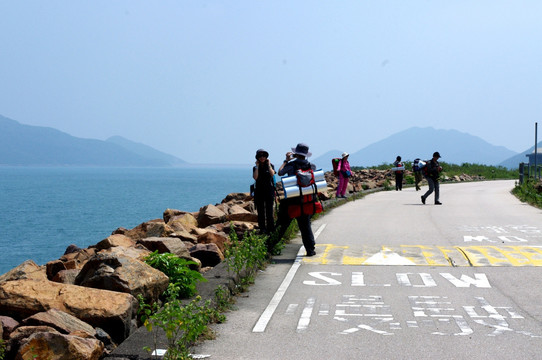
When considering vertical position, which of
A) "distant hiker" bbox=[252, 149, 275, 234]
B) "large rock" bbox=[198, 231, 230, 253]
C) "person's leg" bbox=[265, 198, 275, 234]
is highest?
"distant hiker" bbox=[252, 149, 275, 234]

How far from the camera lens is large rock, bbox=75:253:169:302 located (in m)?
8.36

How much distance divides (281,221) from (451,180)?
4555 centimetres

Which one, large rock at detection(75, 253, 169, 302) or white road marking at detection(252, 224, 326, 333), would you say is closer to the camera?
white road marking at detection(252, 224, 326, 333)

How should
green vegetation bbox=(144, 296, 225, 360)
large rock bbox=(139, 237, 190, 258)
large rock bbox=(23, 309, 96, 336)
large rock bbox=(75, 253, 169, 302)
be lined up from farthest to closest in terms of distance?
1. large rock bbox=(139, 237, 190, 258)
2. large rock bbox=(75, 253, 169, 302)
3. large rock bbox=(23, 309, 96, 336)
4. green vegetation bbox=(144, 296, 225, 360)

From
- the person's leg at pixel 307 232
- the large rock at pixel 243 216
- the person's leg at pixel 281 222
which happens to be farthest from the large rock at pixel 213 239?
the large rock at pixel 243 216

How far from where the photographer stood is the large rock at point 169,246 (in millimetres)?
11797

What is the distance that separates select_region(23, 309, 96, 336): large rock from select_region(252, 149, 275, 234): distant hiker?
7976mm

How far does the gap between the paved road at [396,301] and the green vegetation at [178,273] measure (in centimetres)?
68

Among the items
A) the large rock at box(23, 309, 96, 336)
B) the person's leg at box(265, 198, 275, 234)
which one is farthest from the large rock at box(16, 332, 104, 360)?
the person's leg at box(265, 198, 275, 234)

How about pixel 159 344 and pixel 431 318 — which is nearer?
pixel 159 344

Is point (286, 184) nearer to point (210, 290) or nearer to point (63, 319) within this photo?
point (210, 290)

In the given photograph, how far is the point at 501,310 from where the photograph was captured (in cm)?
881

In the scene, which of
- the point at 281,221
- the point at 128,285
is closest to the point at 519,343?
the point at 128,285

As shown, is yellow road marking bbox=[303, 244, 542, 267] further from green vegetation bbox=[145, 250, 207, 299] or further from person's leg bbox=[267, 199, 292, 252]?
green vegetation bbox=[145, 250, 207, 299]
